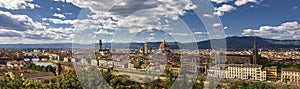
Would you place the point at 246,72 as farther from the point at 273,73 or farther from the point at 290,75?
the point at 290,75

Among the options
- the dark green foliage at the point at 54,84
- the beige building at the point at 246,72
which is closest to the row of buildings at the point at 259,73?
the beige building at the point at 246,72

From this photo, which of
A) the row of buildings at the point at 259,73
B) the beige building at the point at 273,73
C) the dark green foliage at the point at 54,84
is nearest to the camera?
the dark green foliage at the point at 54,84

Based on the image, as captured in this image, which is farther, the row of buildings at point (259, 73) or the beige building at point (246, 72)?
the beige building at point (246, 72)

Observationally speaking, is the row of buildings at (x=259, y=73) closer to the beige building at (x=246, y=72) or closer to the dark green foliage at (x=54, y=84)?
the beige building at (x=246, y=72)

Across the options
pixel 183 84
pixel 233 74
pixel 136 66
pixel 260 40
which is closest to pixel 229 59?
pixel 233 74

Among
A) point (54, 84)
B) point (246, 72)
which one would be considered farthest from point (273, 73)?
point (54, 84)

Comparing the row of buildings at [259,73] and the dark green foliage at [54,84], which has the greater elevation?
the dark green foliage at [54,84]
